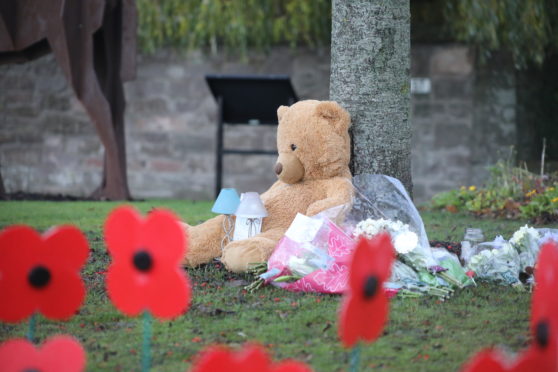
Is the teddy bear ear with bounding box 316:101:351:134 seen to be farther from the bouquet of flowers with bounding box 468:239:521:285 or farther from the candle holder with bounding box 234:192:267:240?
the bouquet of flowers with bounding box 468:239:521:285

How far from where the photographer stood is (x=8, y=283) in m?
2.32

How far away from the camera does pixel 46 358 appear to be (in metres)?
1.99

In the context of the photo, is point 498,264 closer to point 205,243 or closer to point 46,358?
point 205,243

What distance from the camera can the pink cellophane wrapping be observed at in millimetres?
3799

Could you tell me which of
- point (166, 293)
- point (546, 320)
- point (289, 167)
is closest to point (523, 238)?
point (289, 167)

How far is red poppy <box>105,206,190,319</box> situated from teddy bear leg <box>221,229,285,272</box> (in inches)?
72.9

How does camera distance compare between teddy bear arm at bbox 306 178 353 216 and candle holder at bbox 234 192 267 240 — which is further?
candle holder at bbox 234 192 267 240

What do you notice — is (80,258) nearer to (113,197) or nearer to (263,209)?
(263,209)

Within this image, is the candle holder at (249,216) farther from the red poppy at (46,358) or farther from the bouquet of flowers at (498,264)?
the red poppy at (46,358)

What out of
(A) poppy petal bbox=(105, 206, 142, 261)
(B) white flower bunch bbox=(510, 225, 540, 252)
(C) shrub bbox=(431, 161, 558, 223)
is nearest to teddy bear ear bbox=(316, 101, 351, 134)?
(B) white flower bunch bbox=(510, 225, 540, 252)

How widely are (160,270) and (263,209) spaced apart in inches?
81.0

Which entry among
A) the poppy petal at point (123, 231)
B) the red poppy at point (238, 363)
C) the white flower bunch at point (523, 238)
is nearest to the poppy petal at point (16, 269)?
the poppy petal at point (123, 231)

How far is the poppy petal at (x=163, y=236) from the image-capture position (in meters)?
2.20

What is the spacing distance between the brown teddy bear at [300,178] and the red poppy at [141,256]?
6.16 ft
